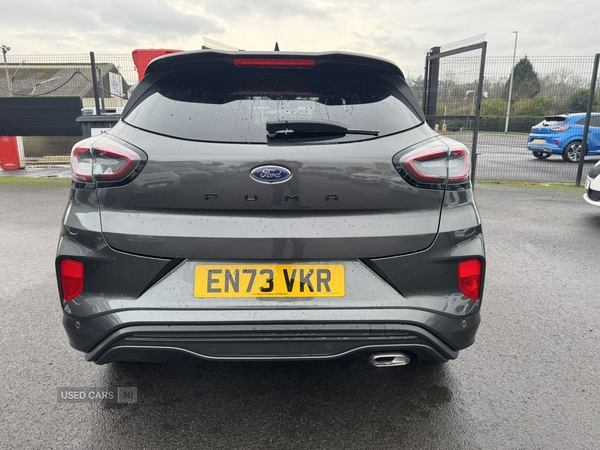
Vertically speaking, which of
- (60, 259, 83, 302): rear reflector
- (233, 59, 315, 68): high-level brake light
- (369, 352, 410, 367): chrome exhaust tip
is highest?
(233, 59, 315, 68): high-level brake light

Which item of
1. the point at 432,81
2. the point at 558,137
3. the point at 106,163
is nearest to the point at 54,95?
the point at 432,81

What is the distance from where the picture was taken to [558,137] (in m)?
13.3

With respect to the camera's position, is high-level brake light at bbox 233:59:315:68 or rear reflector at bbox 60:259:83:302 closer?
rear reflector at bbox 60:259:83:302

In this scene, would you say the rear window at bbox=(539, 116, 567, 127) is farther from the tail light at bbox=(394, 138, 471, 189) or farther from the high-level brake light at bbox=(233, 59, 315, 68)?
the high-level brake light at bbox=(233, 59, 315, 68)

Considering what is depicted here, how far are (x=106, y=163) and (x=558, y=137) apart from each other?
14171mm

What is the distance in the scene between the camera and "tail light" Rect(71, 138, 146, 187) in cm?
191

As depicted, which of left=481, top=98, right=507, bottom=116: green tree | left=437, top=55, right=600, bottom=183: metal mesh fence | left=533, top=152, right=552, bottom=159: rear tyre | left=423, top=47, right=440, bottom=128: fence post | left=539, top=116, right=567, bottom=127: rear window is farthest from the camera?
left=533, top=152, right=552, bottom=159: rear tyre

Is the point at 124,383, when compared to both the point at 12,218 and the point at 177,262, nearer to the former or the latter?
the point at 177,262

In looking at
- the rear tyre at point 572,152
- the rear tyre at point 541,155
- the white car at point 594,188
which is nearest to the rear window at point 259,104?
the white car at point 594,188

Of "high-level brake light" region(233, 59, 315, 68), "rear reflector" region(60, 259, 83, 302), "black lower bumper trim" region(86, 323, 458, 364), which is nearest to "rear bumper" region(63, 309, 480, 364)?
"black lower bumper trim" region(86, 323, 458, 364)

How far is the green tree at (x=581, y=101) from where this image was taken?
9.84 meters

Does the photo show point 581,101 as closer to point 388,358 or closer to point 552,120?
point 552,120

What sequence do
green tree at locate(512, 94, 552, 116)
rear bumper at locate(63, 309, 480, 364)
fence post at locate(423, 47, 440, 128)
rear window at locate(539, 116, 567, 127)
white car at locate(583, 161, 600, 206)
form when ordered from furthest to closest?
rear window at locate(539, 116, 567, 127), green tree at locate(512, 94, 552, 116), fence post at locate(423, 47, 440, 128), white car at locate(583, 161, 600, 206), rear bumper at locate(63, 309, 480, 364)

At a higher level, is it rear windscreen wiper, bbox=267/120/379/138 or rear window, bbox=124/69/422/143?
rear window, bbox=124/69/422/143
